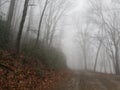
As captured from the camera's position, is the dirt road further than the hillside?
Yes

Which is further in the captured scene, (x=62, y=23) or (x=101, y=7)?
(x=62, y=23)

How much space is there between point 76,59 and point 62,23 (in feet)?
142

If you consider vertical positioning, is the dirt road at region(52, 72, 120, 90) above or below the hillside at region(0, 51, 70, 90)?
below

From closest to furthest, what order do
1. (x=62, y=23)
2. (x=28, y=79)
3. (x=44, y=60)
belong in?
(x=28, y=79)
(x=44, y=60)
(x=62, y=23)

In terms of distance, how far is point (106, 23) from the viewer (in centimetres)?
2911

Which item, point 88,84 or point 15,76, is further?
point 88,84

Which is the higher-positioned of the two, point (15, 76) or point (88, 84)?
point (15, 76)

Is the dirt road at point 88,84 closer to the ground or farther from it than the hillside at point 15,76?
closer to the ground

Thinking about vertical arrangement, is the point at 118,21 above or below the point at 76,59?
above

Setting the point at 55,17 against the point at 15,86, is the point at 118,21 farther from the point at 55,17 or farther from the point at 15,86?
the point at 15,86

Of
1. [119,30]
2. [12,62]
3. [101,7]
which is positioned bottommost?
[12,62]

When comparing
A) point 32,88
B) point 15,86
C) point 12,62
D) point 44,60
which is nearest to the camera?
point 15,86

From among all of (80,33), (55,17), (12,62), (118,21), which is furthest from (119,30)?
(12,62)

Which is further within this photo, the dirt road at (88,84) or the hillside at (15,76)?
the dirt road at (88,84)
